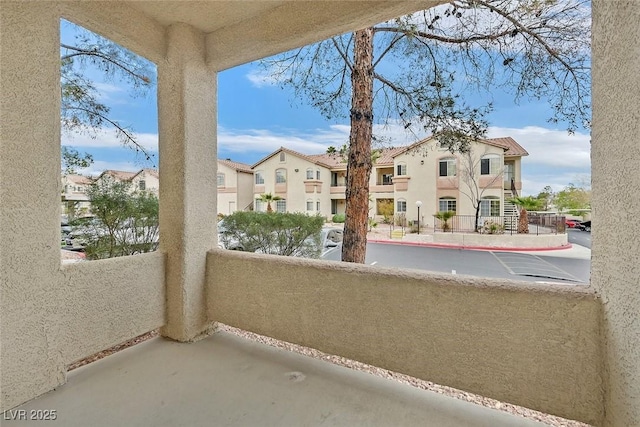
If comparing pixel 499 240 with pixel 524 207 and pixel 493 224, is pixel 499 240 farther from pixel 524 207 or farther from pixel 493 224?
pixel 524 207

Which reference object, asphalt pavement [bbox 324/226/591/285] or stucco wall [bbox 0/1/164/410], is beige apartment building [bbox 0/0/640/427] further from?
asphalt pavement [bbox 324/226/591/285]

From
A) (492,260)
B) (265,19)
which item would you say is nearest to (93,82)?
(265,19)

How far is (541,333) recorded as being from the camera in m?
1.70

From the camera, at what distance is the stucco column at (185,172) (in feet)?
9.29

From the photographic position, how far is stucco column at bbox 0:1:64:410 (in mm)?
1847

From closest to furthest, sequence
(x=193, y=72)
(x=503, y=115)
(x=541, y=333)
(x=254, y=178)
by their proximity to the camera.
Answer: (x=541, y=333) < (x=193, y=72) < (x=503, y=115) < (x=254, y=178)

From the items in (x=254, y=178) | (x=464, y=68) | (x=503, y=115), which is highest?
(x=464, y=68)

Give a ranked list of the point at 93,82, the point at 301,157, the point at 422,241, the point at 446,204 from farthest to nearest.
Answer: the point at 301,157 < the point at 422,241 < the point at 446,204 < the point at 93,82

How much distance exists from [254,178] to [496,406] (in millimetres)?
4721

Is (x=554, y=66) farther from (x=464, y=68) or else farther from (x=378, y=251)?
Result: (x=378, y=251)

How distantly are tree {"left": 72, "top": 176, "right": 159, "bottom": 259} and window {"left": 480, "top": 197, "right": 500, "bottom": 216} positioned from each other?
4.88 metres

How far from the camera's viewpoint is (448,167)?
4.23 meters

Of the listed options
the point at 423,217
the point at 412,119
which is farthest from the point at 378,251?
the point at 412,119

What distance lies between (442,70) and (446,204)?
2.02 meters
